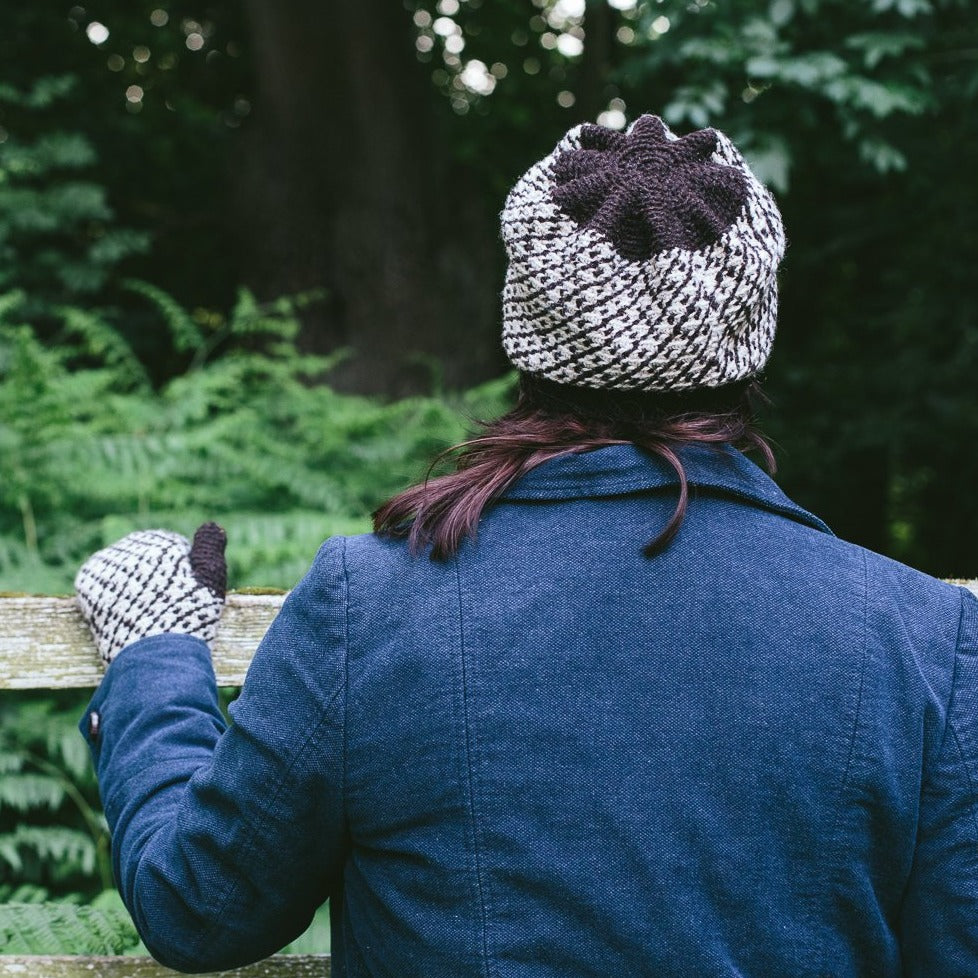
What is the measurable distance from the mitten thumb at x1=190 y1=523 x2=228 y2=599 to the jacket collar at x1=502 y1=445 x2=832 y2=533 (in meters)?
0.64

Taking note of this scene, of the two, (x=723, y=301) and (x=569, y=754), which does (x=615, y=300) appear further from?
(x=569, y=754)

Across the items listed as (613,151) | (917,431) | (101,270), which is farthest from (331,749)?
(917,431)

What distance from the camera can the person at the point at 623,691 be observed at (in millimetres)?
1146

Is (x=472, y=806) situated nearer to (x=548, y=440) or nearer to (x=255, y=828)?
(x=255, y=828)

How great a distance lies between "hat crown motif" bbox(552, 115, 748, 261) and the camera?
1.16 meters

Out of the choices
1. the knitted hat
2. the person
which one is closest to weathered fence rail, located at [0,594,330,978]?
the person

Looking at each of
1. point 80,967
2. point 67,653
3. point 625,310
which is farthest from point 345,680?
point 80,967

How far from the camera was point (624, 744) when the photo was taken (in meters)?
1.14

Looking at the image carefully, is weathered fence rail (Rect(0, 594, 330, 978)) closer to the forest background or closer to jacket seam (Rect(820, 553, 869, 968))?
the forest background

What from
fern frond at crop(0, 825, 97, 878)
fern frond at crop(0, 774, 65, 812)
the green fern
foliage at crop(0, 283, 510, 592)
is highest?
foliage at crop(0, 283, 510, 592)

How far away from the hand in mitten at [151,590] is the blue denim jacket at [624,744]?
42 cm

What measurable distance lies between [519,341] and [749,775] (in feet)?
1.81

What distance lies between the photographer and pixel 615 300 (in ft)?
3.80

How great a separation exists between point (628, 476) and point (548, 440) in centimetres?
10
